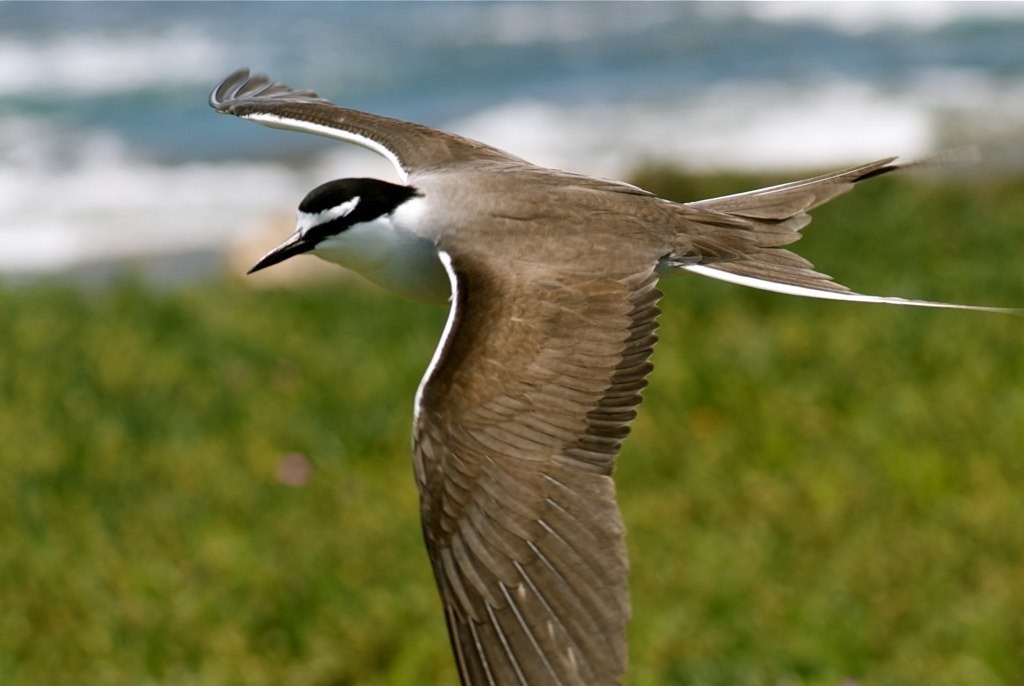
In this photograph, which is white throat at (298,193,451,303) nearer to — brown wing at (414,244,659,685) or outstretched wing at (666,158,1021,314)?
brown wing at (414,244,659,685)

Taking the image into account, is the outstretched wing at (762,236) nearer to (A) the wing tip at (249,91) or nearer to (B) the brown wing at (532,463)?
(B) the brown wing at (532,463)

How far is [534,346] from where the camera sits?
2.57 metres

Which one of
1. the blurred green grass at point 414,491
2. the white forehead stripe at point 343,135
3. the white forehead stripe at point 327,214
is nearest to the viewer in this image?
the white forehead stripe at point 327,214

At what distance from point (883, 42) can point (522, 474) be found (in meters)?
25.6

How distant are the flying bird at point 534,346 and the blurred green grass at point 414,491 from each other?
201 cm

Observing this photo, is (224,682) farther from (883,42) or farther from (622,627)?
(883,42)

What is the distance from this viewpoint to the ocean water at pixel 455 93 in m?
17.9

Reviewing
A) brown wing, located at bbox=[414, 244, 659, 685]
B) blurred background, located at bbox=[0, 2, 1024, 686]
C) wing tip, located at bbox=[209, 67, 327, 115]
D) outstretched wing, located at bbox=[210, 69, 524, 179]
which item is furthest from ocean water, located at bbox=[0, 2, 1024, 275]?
brown wing, located at bbox=[414, 244, 659, 685]

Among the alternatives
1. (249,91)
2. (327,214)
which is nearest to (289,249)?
(327,214)

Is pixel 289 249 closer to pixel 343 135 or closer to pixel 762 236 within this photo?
pixel 343 135

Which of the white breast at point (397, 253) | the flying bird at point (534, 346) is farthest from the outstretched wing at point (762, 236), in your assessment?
the white breast at point (397, 253)

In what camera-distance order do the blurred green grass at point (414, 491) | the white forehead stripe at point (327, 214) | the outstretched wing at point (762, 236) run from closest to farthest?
the outstretched wing at point (762, 236) → the white forehead stripe at point (327, 214) → the blurred green grass at point (414, 491)

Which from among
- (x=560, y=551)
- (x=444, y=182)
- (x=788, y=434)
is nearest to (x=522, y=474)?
(x=560, y=551)

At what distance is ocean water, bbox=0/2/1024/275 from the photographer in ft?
58.6
